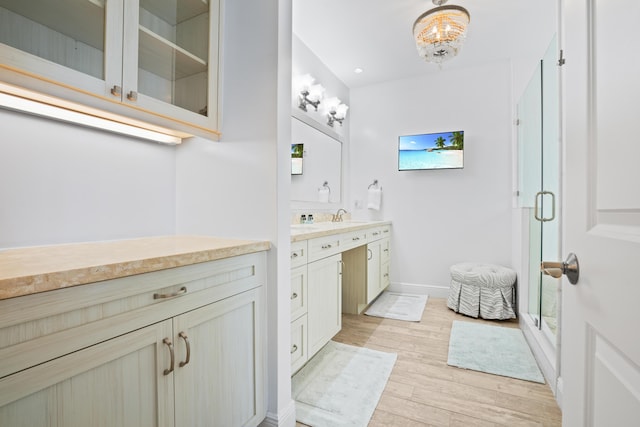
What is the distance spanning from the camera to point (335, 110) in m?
3.54

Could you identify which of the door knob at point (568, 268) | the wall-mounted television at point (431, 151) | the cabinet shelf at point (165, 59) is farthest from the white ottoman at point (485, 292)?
the cabinet shelf at point (165, 59)

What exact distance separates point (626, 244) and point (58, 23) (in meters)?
1.56

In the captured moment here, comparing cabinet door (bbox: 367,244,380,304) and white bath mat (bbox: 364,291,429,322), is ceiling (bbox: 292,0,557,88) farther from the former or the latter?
white bath mat (bbox: 364,291,429,322)

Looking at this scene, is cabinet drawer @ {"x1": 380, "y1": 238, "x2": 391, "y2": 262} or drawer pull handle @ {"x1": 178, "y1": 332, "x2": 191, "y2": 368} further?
cabinet drawer @ {"x1": 380, "y1": 238, "x2": 391, "y2": 262}

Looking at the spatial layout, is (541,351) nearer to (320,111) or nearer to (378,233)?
(378,233)

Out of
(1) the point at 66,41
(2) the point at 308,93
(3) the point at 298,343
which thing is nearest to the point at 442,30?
(2) the point at 308,93

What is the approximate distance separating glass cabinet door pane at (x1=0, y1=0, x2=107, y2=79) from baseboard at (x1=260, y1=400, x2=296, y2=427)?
1518 mm

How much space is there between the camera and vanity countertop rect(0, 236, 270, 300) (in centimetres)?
66

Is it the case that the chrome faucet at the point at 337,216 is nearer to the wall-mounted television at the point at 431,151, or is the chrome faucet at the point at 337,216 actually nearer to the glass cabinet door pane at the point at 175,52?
the wall-mounted television at the point at 431,151

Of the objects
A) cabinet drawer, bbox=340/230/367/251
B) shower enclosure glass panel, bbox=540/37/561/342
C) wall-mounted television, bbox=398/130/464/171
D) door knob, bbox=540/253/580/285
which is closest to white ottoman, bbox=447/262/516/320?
shower enclosure glass panel, bbox=540/37/561/342

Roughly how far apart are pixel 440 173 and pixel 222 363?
10.4ft

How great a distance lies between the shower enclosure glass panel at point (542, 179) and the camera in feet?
6.66

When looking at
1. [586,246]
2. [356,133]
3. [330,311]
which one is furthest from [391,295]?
[586,246]

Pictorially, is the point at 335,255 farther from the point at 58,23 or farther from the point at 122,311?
the point at 58,23
